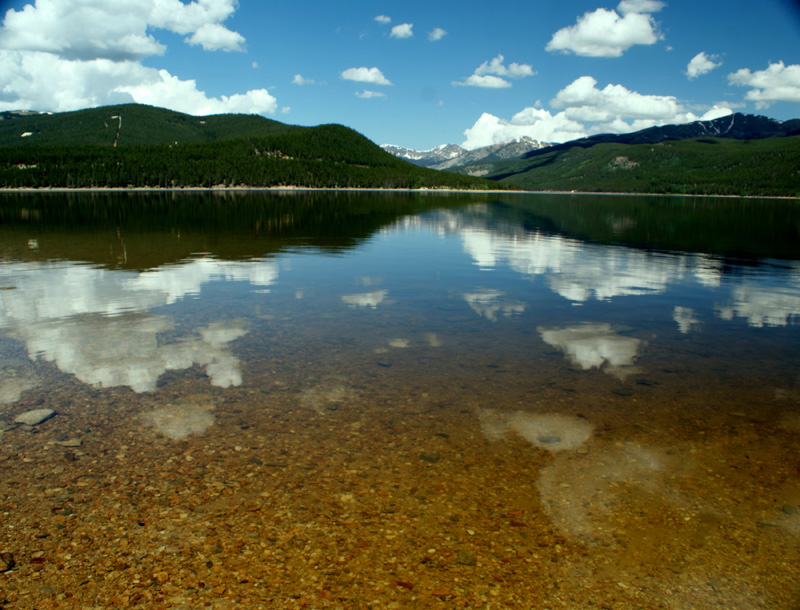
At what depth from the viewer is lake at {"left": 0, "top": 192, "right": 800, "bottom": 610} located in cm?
621

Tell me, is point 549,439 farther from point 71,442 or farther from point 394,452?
point 71,442

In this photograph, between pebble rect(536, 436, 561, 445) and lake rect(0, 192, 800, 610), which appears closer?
lake rect(0, 192, 800, 610)

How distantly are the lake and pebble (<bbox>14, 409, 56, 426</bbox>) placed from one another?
0.04 m

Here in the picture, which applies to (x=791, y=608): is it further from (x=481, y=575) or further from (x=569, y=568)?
(x=481, y=575)

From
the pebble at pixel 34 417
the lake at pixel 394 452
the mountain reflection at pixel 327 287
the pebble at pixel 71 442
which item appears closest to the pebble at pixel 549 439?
the lake at pixel 394 452

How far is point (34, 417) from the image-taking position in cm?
981

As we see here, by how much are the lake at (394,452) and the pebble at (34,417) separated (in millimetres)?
41

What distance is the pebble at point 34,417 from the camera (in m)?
9.62

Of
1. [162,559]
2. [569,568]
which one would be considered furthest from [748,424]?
[162,559]

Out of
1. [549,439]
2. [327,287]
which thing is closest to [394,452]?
[549,439]

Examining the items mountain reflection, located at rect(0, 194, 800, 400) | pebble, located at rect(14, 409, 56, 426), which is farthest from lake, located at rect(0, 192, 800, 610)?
mountain reflection, located at rect(0, 194, 800, 400)

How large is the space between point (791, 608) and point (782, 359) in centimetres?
1033

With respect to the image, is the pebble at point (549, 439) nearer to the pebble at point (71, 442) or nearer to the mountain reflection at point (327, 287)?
the mountain reflection at point (327, 287)

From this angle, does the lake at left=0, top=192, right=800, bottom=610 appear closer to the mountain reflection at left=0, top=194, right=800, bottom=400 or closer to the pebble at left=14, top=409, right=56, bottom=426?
the pebble at left=14, top=409, right=56, bottom=426
